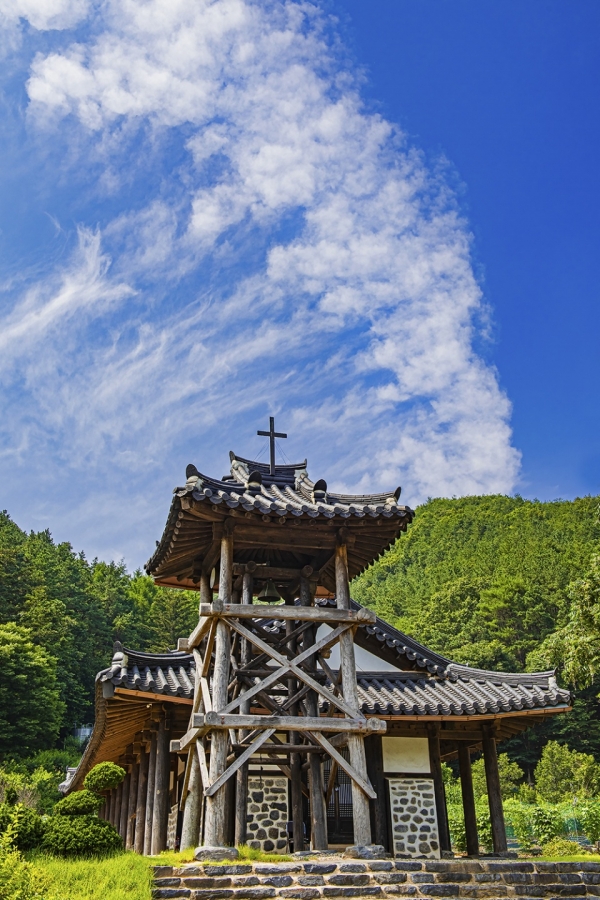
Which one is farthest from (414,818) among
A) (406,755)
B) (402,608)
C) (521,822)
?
(402,608)

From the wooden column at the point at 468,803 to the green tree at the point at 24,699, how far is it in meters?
30.3

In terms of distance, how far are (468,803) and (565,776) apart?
28.1 m

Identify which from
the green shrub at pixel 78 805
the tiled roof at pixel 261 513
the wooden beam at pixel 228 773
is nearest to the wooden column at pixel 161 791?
the tiled roof at pixel 261 513

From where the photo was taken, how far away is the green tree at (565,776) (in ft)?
126

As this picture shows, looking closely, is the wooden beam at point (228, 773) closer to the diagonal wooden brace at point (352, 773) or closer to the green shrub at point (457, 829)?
the diagonal wooden brace at point (352, 773)

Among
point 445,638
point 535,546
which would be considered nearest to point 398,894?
point 445,638

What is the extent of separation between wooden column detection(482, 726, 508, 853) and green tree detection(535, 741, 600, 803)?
26733mm

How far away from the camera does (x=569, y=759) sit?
1578 inches

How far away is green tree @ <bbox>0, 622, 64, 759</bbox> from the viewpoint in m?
39.6

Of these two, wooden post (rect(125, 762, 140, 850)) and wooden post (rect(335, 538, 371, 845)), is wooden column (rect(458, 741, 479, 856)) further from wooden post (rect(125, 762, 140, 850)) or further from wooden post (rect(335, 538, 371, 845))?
wooden post (rect(125, 762, 140, 850))

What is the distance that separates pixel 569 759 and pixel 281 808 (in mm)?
31854

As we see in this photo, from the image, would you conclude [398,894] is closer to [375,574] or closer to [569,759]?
[569,759]

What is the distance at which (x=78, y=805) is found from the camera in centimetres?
788

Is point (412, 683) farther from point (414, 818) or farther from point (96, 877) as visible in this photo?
point (96, 877)
